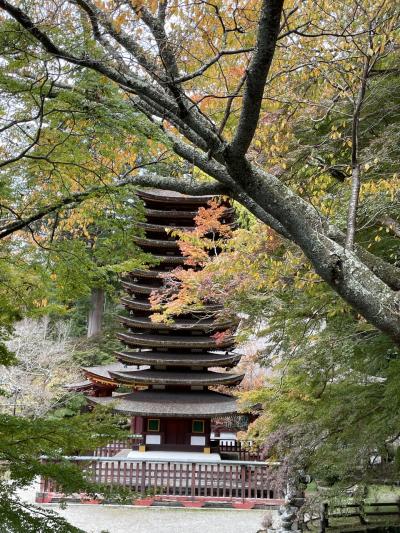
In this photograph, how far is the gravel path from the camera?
9312mm

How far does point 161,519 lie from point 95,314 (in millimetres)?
17500

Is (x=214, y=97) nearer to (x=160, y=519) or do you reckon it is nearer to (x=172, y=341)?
(x=160, y=519)

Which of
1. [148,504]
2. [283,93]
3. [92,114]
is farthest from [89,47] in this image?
[148,504]

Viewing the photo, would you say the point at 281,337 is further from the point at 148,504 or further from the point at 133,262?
the point at 148,504

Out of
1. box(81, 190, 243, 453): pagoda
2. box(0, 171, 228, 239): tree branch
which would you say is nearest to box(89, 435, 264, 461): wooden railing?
box(81, 190, 243, 453): pagoda

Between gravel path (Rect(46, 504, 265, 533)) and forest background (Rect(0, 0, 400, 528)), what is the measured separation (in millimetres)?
4272

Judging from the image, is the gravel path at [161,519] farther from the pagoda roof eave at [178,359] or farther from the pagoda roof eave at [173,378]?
the pagoda roof eave at [178,359]

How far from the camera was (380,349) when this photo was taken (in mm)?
5668

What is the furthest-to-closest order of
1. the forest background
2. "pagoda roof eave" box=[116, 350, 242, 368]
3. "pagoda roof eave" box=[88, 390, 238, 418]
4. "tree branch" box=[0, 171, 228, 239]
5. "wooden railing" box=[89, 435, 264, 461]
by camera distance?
1. "wooden railing" box=[89, 435, 264, 461]
2. "pagoda roof eave" box=[116, 350, 242, 368]
3. "pagoda roof eave" box=[88, 390, 238, 418]
4. "tree branch" box=[0, 171, 228, 239]
5. the forest background

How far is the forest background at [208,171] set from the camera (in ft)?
9.21

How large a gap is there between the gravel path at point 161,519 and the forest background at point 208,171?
168 inches

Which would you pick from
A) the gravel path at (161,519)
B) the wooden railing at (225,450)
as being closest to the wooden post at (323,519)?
the gravel path at (161,519)

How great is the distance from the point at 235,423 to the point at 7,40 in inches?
643

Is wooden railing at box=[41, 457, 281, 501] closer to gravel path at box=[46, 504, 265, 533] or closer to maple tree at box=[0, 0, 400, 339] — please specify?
gravel path at box=[46, 504, 265, 533]
